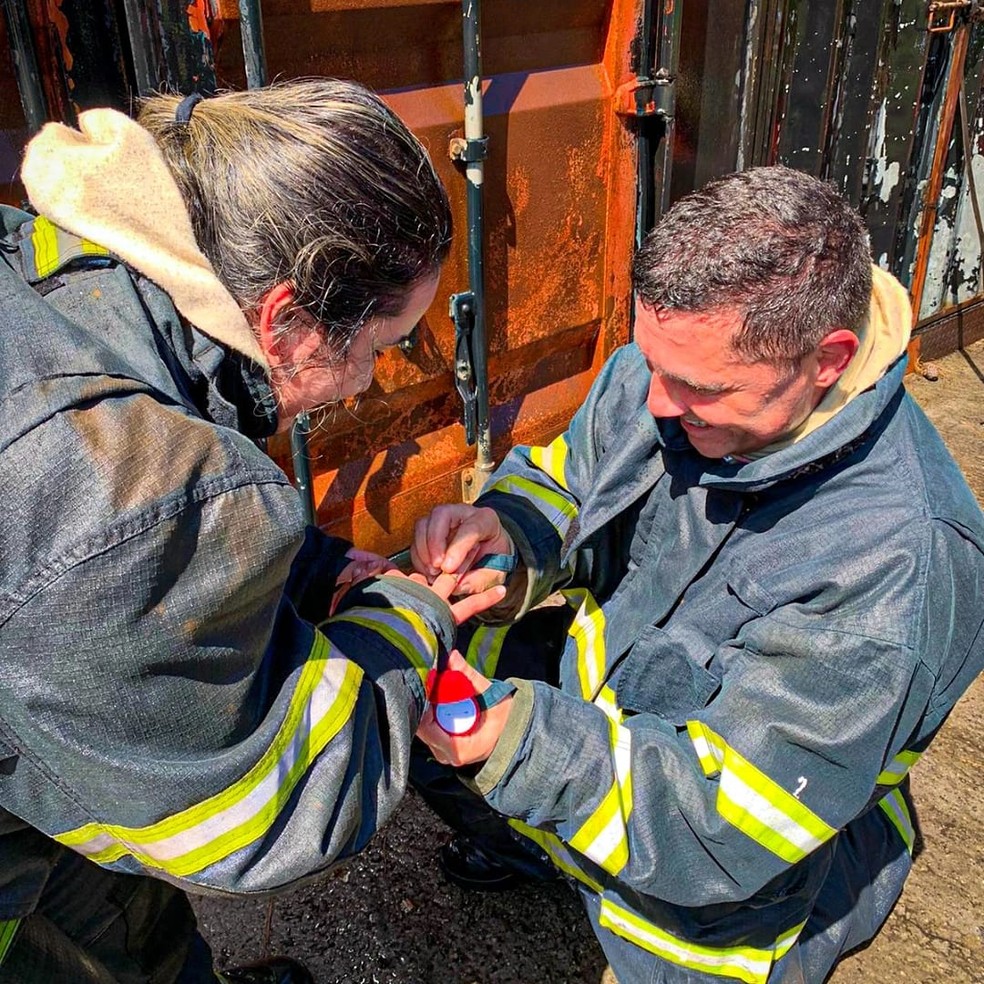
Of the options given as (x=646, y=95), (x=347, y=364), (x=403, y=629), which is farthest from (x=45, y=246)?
(x=646, y=95)

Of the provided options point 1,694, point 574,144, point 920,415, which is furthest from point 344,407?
point 1,694

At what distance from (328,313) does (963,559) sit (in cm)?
117

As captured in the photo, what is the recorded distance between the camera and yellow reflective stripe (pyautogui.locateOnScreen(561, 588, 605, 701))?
7.02ft

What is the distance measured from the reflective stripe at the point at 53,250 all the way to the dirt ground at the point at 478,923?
67.9 inches

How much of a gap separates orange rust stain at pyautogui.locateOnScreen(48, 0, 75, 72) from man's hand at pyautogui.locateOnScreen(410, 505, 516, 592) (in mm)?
1280

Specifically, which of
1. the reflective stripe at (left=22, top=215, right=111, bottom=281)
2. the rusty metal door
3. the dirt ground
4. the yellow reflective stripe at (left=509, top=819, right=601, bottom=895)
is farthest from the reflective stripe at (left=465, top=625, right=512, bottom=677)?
the rusty metal door

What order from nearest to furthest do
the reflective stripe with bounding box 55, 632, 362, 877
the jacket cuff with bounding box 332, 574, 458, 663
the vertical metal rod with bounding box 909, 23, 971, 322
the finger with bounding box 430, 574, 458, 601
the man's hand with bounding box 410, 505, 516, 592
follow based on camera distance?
1. the reflective stripe with bounding box 55, 632, 362, 877
2. the jacket cuff with bounding box 332, 574, 458, 663
3. the finger with bounding box 430, 574, 458, 601
4. the man's hand with bounding box 410, 505, 516, 592
5. the vertical metal rod with bounding box 909, 23, 971, 322

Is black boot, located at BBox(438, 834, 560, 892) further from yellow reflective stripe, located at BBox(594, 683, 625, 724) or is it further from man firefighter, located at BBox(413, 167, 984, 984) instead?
yellow reflective stripe, located at BBox(594, 683, 625, 724)

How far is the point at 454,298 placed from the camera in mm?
2824

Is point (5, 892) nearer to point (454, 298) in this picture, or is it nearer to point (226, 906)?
point (226, 906)

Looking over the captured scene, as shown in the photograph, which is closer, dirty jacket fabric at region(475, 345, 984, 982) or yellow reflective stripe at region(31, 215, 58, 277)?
yellow reflective stripe at region(31, 215, 58, 277)

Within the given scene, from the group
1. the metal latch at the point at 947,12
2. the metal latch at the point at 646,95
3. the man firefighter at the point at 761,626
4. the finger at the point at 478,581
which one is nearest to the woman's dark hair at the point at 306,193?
the man firefighter at the point at 761,626

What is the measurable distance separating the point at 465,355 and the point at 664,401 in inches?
46.4

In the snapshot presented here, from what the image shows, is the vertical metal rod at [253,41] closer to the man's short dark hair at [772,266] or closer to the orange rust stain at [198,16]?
the orange rust stain at [198,16]
